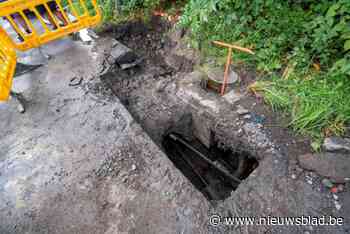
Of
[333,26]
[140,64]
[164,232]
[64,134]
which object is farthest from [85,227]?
[333,26]

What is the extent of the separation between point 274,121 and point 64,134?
8.94 ft

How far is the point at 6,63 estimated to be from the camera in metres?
3.19

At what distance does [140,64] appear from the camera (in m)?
3.92

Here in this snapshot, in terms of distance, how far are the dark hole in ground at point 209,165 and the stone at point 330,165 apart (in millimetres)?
603

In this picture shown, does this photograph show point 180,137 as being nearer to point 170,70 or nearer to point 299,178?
point 170,70

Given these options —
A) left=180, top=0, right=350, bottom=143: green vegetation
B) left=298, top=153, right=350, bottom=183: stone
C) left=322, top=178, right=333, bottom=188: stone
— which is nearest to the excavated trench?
left=298, top=153, right=350, bottom=183: stone

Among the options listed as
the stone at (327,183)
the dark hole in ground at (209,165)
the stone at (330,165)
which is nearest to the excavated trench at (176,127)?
the dark hole in ground at (209,165)

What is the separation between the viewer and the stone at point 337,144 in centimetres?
206

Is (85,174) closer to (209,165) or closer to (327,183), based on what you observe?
(209,165)

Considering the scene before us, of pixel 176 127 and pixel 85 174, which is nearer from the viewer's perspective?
pixel 85 174

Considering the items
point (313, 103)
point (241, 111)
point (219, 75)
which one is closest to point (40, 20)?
point (219, 75)

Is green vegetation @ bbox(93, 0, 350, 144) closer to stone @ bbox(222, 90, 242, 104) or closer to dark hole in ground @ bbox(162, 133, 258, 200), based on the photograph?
stone @ bbox(222, 90, 242, 104)

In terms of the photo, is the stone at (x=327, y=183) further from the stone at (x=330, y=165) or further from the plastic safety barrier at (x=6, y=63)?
the plastic safety barrier at (x=6, y=63)

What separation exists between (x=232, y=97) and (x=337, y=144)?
4.17 ft
